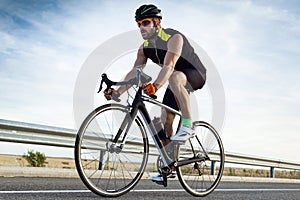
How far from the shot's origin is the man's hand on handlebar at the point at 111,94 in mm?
5184

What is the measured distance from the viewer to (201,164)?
21.1 feet

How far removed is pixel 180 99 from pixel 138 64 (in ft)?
2.19

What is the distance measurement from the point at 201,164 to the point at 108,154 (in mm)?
1911

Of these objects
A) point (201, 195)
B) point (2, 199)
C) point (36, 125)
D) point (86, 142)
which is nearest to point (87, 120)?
point (86, 142)

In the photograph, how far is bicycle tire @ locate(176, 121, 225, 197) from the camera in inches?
238

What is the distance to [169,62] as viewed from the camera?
5293 mm

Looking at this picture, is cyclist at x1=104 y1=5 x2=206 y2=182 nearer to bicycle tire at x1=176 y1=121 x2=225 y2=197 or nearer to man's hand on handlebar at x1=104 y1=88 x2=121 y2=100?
man's hand on handlebar at x1=104 y1=88 x2=121 y2=100

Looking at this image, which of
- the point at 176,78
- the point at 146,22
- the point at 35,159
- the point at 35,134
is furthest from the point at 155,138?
the point at 35,159

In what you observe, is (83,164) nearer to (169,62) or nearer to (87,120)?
(87,120)

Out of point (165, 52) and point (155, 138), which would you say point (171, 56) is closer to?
point (165, 52)

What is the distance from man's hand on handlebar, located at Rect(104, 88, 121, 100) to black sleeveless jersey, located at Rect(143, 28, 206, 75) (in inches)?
26.6

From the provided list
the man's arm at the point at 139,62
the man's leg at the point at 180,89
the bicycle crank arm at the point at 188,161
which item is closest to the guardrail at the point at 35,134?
the bicycle crank arm at the point at 188,161

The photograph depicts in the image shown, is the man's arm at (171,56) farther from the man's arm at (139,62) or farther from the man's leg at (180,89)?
the man's arm at (139,62)

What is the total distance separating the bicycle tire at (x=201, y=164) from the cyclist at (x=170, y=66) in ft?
1.16
